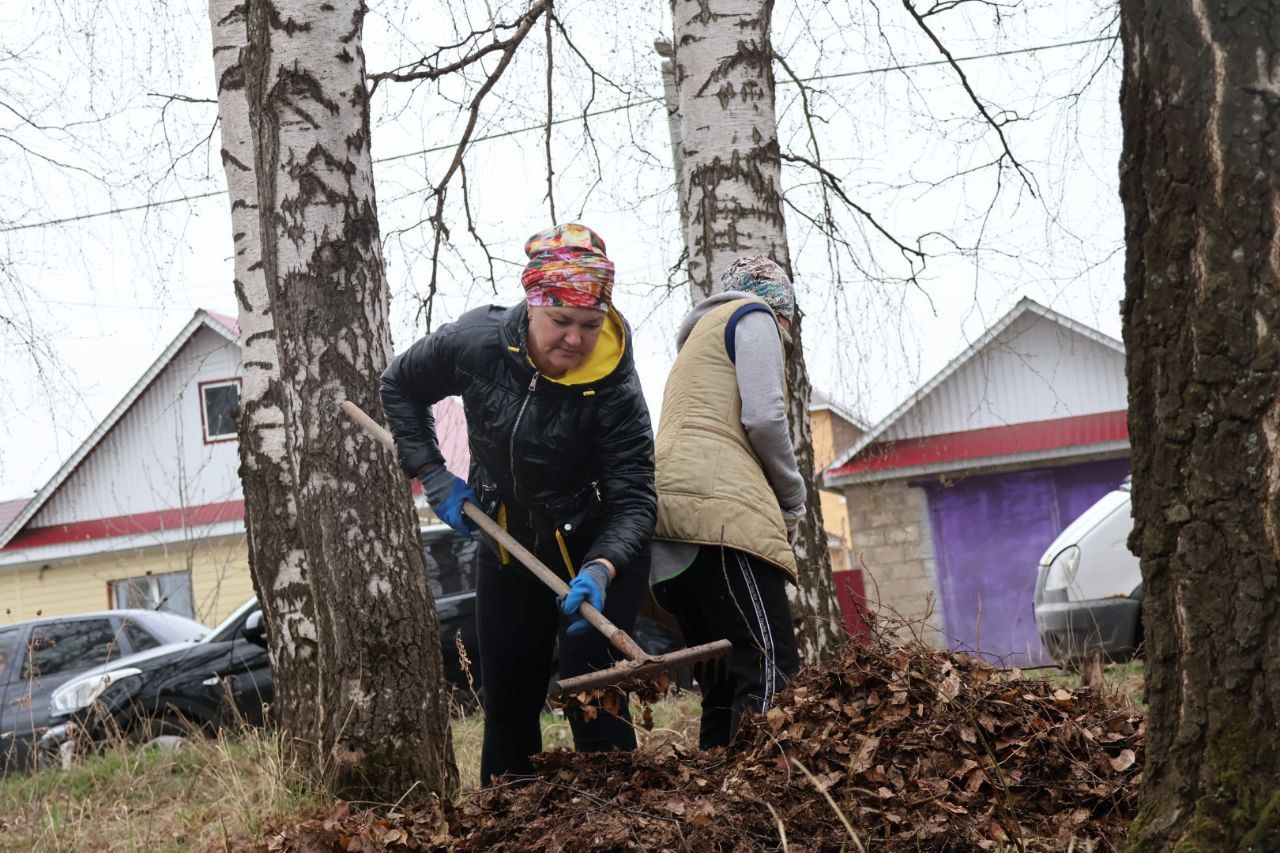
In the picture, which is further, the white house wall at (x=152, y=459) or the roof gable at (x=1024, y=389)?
the white house wall at (x=152, y=459)

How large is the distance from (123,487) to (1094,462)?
1683 cm

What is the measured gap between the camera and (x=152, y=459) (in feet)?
78.6

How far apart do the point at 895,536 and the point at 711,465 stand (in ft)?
45.7

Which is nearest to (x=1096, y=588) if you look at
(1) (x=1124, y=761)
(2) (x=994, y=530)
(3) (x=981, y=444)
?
(1) (x=1124, y=761)

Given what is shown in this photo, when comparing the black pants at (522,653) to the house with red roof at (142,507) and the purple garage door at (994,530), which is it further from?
the house with red roof at (142,507)

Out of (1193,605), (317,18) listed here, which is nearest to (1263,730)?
(1193,605)

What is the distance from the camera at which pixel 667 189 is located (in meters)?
8.30

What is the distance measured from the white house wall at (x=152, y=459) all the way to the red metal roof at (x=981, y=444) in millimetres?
11945

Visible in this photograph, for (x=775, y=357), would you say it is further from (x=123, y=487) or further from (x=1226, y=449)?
(x=123, y=487)

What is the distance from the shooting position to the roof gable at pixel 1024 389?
1691cm

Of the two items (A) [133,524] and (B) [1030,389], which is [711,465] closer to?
(B) [1030,389]

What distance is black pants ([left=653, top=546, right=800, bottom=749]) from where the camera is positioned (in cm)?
356

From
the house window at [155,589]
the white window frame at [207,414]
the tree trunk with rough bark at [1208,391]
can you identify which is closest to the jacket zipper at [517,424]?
the tree trunk with rough bark at [1208,391]

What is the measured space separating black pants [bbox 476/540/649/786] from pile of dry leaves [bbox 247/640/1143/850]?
0.21 meters
